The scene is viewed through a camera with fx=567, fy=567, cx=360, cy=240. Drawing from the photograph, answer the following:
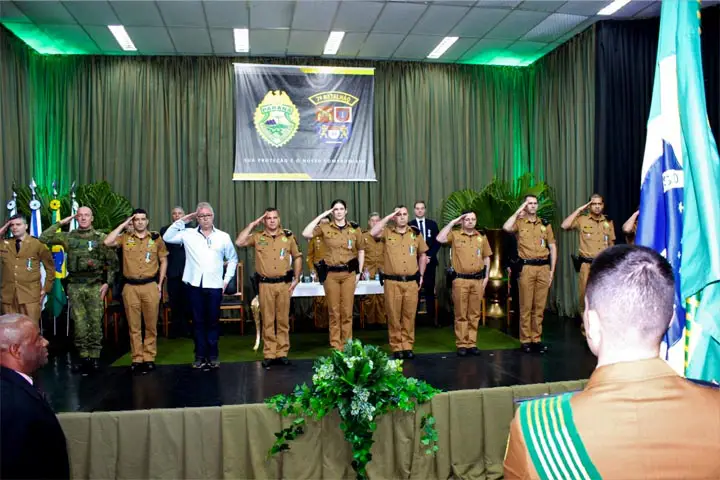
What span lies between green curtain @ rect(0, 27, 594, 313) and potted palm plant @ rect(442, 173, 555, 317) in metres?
0.35

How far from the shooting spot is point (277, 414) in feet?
11.3

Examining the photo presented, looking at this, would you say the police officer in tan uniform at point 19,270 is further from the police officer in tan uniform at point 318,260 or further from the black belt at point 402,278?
the black belt at point 402,278

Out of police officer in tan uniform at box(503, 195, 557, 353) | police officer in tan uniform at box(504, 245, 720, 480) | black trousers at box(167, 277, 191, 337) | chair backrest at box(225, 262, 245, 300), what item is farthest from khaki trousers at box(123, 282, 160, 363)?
police officer in tan uniform at box(504, 245, 720, 480)

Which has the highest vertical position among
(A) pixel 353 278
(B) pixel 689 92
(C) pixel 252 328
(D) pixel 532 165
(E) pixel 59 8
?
(E) pixel 59 8

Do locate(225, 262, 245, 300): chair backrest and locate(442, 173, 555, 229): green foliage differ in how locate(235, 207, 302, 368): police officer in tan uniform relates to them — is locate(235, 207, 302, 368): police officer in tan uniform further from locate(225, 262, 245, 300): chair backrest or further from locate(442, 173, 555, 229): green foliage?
locate(442, 173, 555, 229): green foliage

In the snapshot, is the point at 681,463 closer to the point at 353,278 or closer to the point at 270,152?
the point at 353,278

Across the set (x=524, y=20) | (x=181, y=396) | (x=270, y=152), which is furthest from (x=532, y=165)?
(x=181, y=396)

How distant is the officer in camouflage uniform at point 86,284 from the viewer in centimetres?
529

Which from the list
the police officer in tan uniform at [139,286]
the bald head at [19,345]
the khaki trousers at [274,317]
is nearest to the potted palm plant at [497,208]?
the khaki trousers at [274,317]

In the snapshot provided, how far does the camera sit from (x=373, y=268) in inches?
289

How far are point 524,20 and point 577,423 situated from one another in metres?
7.16

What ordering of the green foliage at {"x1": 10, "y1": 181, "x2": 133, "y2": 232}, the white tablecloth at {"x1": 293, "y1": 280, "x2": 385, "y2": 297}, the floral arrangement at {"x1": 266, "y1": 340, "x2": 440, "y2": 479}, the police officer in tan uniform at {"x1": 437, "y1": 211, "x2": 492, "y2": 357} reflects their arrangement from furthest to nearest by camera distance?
the green foliage at {"x1": 10, "y1": 181, "x2": 133, "y2": 232} < the white tablecloth at {"x1": 293, "y1": 280, "x2": 385, "y2": 297} < the police officer in tan uniform at {"x1": 437, "y1": 211, "x2": 492, "y2": 357} < the floral arrangement at {"x1": 266, "y1": 340, "x2": 440, "y2": 479}

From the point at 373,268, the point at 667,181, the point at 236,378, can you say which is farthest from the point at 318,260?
the point at 667,181

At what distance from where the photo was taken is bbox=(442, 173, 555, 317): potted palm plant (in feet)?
25.3
